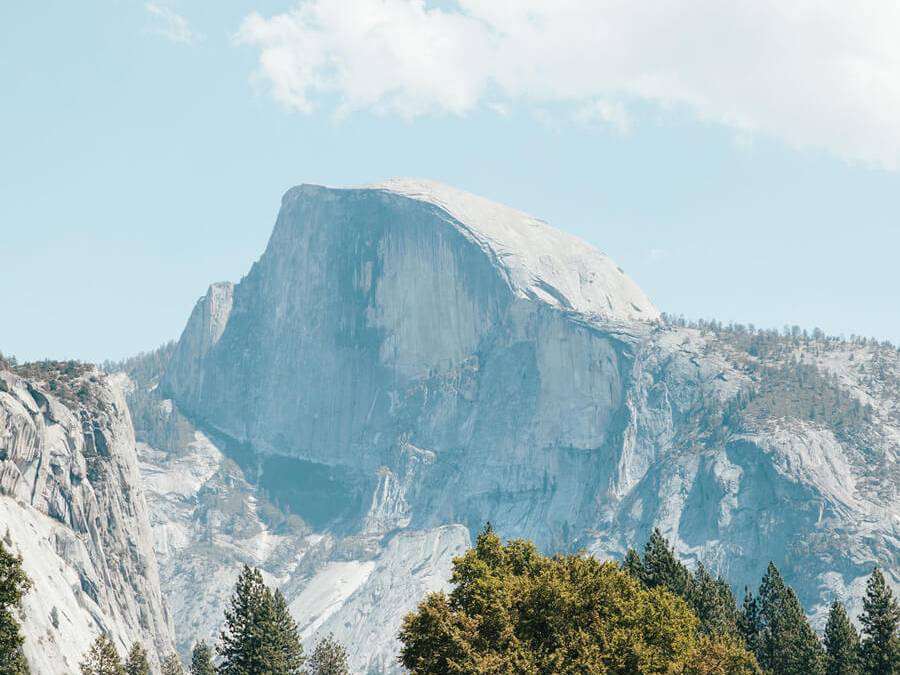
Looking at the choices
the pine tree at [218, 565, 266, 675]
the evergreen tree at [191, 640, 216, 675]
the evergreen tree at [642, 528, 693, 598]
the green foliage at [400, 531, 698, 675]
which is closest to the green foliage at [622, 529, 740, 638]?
the evergreen tree at [642, 528, 693, 598]

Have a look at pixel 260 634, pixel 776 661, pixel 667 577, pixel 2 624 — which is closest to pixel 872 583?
pixel 776 661

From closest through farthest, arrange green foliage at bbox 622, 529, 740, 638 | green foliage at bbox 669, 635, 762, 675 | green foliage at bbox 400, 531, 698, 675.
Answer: green foliage at bbox 400, 531, 698, 675, green foliage at bbox 669, 635, 762, 675, green foliage at bbox 622, 529, 740, 638

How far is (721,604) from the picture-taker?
14238cm

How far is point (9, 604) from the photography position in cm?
7781

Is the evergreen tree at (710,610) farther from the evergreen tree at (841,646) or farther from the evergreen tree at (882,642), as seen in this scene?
the evergreen tree at (882,642)

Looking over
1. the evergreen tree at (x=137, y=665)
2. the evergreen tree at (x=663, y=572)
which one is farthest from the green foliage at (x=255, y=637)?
the evergreen tree at (x=663, y=572)

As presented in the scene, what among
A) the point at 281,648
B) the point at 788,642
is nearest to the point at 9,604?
the point at 281,648

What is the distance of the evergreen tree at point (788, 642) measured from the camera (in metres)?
137

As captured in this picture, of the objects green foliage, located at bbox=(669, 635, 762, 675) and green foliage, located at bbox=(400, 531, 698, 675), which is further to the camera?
green foliage, located at bbox=(669, 635, 762, 675)

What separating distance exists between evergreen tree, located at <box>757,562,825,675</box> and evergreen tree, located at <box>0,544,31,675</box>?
7628 cm

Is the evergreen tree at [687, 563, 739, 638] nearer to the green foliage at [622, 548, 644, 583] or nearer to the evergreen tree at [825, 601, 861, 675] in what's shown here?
the green foliage at [622, 548, 644, 583]

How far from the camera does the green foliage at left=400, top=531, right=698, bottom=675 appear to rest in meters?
81.3

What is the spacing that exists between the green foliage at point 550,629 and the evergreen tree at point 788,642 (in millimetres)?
51536

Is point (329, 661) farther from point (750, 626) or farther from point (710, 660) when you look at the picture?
point (710, 660)
